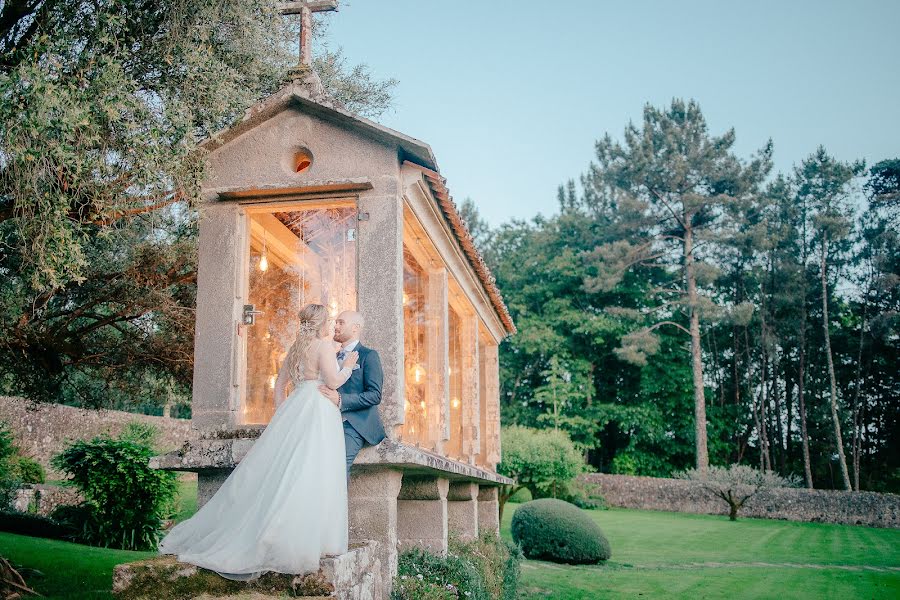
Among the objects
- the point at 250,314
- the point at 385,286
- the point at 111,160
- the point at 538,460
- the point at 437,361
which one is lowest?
the point at 538,460

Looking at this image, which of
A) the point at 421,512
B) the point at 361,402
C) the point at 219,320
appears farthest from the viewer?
the point at 421,512

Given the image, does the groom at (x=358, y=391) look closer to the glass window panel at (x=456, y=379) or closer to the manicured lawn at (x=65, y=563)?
the manicured lawn at (x=65, y=563)

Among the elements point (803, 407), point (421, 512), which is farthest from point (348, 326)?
point (803, 407)

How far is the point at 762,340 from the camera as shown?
1581 inches

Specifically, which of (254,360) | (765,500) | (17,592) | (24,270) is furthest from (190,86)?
(765,500)

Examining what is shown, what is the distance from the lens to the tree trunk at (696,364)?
3672 centimetres

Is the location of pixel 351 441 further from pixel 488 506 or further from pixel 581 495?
pixel 581 495

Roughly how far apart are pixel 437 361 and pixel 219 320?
304 centimetres

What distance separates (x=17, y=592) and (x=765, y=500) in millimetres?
32362

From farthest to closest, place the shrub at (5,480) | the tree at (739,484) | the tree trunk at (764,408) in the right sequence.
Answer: the tree trunk at (764,408)
the tree at (739,484)
the shrub at (5,480)

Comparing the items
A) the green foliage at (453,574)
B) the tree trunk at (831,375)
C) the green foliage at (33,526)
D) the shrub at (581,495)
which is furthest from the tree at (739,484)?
the green foliage at (33,526)

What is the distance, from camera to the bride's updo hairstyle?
18.1ft

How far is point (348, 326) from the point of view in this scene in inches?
235

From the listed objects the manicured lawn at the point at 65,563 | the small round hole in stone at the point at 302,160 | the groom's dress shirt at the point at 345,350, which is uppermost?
the small round hole in stone at the point at 302,160
